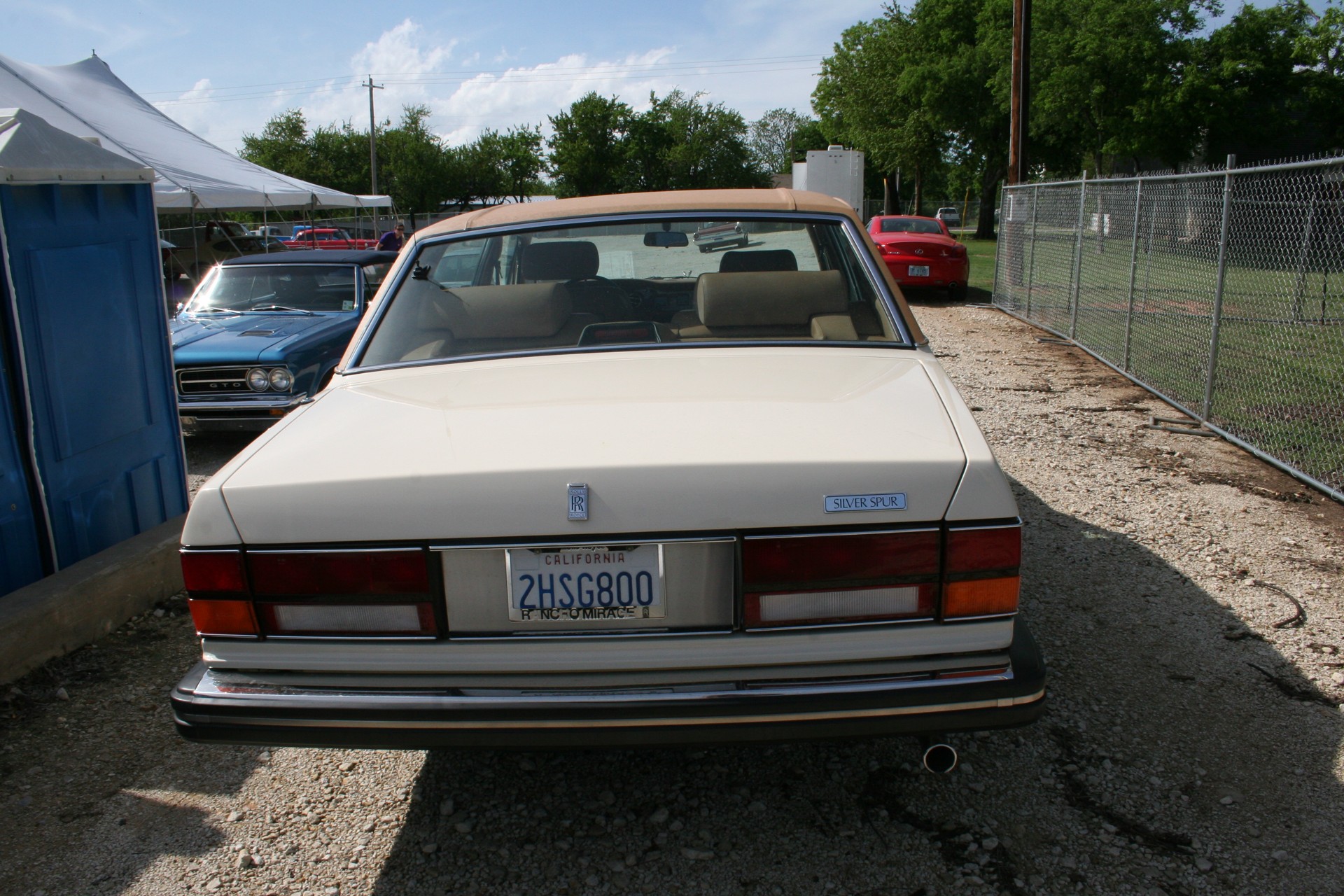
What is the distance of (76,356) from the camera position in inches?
156

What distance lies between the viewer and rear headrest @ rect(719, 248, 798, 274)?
3.75 m

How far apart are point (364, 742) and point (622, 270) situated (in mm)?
2583

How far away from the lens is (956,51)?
1489 inches

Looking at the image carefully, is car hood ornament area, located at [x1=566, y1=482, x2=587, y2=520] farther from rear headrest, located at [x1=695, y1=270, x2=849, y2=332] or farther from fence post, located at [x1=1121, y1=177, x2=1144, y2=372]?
fence post, located at [x1=1121, y1=177, x2=1144, y2=372]

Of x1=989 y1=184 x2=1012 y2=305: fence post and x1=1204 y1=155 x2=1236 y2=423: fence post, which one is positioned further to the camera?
x1=989 y1=184 x2=1012 y2=305: fence post

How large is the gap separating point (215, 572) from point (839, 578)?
133 centimetres

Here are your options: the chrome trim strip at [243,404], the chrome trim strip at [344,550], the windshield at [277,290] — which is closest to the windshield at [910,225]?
the windshield at [277,290]

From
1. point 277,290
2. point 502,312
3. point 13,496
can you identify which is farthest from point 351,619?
point 277,290

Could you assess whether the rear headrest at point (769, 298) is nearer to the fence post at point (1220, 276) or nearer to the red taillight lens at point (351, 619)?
the red taillight lens at point (351, 619)

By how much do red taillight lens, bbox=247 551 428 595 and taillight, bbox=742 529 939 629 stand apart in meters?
0.70

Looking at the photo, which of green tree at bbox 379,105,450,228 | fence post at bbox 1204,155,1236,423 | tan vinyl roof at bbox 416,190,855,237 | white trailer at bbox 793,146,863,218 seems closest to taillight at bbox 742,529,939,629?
tan vinyl roof at bbox 416,190,855,237

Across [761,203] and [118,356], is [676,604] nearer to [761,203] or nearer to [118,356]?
[761,203]

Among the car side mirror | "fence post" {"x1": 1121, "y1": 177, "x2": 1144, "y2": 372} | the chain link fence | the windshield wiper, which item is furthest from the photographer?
"fence post" {"x1": 1121, "y1": 177, "x2": 1144, "y2": 372}

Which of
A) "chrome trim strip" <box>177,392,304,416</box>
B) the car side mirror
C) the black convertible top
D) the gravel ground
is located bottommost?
the gravel ground
